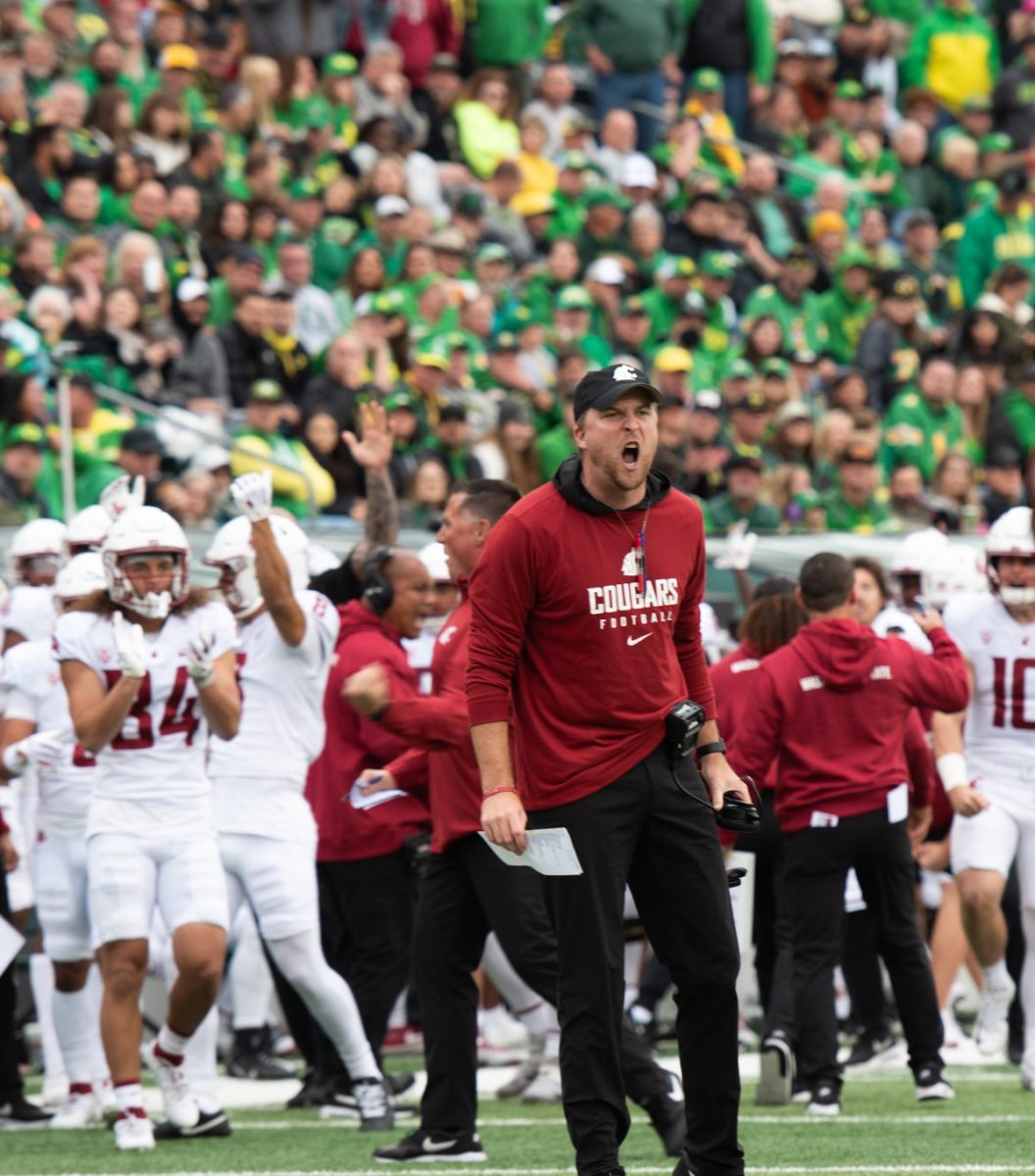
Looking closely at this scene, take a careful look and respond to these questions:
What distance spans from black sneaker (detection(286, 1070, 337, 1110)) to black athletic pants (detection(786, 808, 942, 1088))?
1.73 m

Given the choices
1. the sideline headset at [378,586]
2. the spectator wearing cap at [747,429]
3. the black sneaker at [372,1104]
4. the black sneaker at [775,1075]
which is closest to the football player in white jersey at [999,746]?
the black sneaker at [775,1075]

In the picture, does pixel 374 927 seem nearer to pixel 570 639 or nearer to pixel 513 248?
pixel 570 639

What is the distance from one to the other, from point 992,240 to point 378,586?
12.3 m

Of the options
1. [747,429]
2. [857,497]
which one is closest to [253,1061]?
[857,497]

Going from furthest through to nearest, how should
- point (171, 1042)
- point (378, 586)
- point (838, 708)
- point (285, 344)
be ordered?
point (285, 344) → point (378, 586) → point (838, 708) → point (171, 1042)

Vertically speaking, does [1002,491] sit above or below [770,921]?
above

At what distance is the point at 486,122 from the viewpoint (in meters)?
19.3

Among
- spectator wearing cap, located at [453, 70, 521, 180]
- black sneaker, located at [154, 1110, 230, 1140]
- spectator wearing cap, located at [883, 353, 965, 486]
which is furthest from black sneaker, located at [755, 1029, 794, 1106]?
spectator wearing cap, located at [453, 70, 521, 180]

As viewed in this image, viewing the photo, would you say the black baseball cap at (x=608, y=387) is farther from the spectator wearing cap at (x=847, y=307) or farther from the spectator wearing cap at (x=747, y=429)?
the spectator wearing cap at (x=847, y=307)

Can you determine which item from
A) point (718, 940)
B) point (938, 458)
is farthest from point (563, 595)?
point (938, 458)

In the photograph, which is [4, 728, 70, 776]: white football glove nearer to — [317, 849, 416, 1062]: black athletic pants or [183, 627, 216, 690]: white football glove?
[183, 627, 216, 690]: white football glove

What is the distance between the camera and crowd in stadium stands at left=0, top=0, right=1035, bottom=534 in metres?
13.9

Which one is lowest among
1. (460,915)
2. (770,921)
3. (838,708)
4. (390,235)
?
(770,921)

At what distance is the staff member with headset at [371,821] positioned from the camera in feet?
29.6
